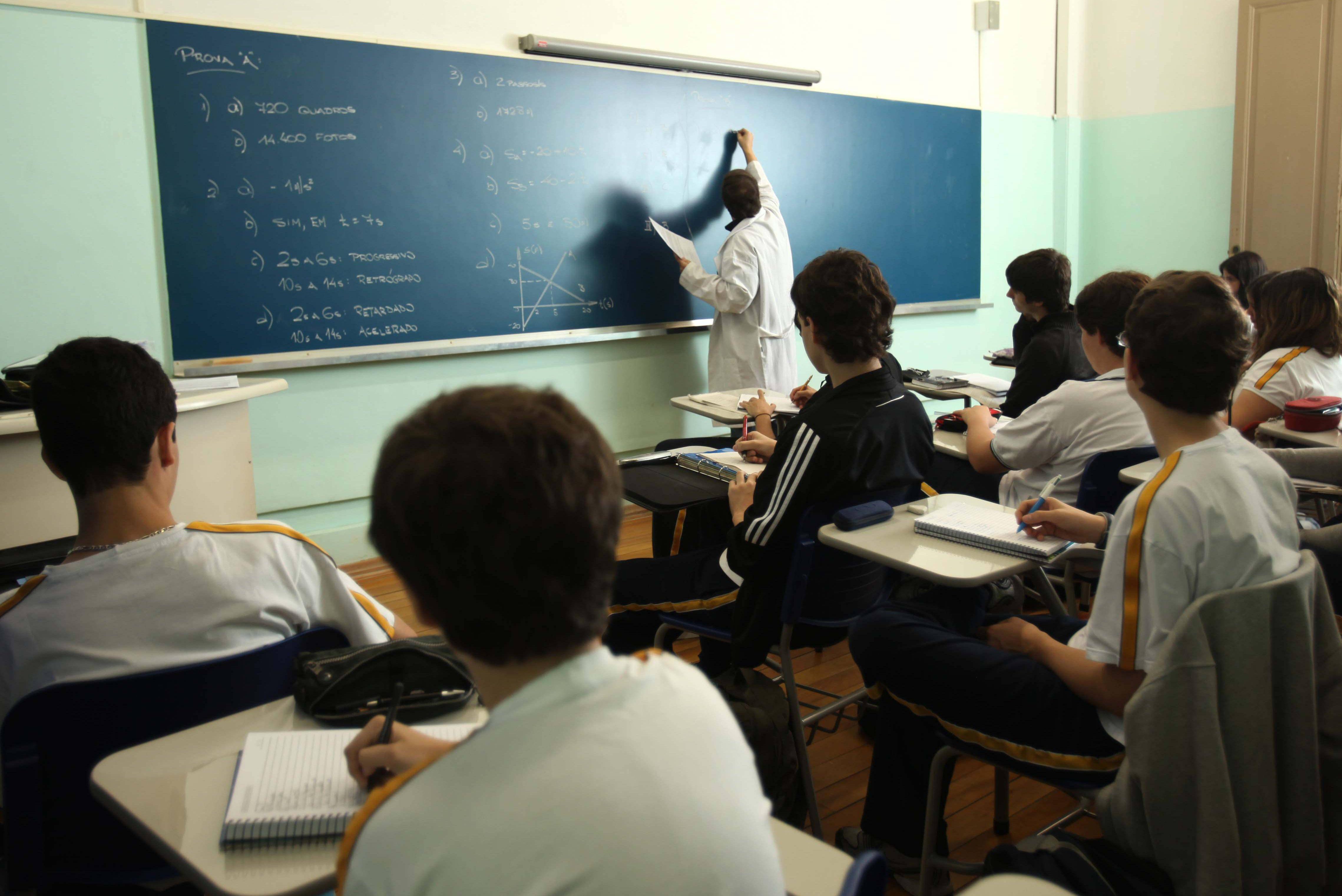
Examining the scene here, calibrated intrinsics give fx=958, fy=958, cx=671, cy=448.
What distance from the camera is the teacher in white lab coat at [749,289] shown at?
4.45 m

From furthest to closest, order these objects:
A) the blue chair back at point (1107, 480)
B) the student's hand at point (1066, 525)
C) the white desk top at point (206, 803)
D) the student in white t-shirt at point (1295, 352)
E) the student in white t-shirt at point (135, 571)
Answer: the student in white t-shirt at point (1295, 352) → the blue chair back at point (1107, 480) → the student's hand at point (1066, 525) → the student in white t-shirt at point (135, 571) → the white desk top at point (206, 803)

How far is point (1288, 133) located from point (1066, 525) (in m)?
5.32

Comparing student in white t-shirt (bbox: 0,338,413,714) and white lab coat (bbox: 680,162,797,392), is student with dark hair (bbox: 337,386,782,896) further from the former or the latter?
white lab coat (bbox: 680,162,797,392)

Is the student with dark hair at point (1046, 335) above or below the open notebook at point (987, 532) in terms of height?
above

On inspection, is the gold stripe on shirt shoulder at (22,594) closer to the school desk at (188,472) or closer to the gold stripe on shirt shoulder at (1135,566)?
the school desk at (188,472)

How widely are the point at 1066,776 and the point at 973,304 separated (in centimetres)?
505

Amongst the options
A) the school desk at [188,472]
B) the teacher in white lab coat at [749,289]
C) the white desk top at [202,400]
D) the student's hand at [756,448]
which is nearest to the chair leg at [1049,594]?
the student's hand at [756,448]

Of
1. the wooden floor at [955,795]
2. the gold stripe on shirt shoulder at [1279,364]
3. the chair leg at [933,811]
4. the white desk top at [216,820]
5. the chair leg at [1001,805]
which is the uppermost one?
the gold stripe on shirt shoulder at [1279,364]

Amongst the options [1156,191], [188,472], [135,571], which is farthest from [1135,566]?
[1156,191]

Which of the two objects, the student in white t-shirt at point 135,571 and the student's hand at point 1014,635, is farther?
the student's hand at point 1014,635

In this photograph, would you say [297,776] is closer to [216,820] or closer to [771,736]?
[216,820]

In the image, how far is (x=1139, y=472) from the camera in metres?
2.11

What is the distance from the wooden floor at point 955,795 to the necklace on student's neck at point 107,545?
574mm

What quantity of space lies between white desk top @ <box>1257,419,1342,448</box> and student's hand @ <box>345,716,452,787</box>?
104 inches
